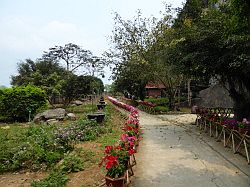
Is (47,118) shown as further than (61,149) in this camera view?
Yes

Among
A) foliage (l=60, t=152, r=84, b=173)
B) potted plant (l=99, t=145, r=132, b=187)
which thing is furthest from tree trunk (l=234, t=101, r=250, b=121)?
potted plant (l=99, t=145, r=132, b=187)

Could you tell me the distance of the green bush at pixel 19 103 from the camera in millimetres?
18656

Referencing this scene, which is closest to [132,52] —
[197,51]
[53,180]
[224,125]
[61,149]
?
[197,51]

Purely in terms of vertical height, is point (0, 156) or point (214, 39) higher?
point (214, 39)

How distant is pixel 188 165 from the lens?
24.2 feet

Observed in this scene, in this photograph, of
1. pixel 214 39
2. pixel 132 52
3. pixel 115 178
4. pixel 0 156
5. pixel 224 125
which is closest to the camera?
pixel 115 178

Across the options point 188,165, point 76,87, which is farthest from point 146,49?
point 188,165

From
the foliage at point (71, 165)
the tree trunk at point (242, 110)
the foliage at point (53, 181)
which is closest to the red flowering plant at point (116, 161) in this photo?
the foliage at point (53, 181)

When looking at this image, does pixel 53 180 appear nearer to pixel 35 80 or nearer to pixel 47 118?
pixel 47 118

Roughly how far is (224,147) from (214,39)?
4.81 meters

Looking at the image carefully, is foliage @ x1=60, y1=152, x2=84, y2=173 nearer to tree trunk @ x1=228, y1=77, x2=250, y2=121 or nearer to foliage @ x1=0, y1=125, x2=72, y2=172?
foliage @ x1=0, y1=125, x2=72, y2=172

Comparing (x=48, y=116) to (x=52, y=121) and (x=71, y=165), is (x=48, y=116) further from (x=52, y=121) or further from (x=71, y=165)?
(x=71, y=165)

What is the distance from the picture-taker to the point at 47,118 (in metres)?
17.9

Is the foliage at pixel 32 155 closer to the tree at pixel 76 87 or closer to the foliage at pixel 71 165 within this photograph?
the foliage at pixel 71 165
